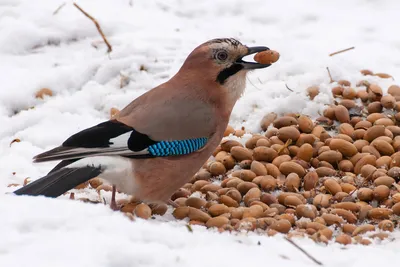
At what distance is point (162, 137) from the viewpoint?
148 inches

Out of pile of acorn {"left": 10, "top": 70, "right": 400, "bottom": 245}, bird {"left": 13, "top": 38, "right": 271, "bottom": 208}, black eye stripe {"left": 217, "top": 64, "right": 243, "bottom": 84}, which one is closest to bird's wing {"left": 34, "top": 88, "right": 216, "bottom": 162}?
bird {"left": 13, "top": 38, "right": 271, "bottom": 208}

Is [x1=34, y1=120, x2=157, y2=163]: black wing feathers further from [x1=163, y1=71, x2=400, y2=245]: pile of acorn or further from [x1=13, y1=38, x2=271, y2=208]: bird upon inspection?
[x1=163, y1=71, x2=400, y2=245]: pile of acorn

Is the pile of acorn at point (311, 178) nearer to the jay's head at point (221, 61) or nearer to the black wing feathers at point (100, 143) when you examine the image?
the black wing feathers at point (100, 143)

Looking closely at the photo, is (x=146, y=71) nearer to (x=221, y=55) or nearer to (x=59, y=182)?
(x=221, y=55)

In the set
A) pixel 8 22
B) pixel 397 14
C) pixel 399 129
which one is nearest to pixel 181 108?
pixel 399 129

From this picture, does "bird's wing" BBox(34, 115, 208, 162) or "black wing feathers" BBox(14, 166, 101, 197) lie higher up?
"bird's wing" BBox(34, 115, 208, 162)

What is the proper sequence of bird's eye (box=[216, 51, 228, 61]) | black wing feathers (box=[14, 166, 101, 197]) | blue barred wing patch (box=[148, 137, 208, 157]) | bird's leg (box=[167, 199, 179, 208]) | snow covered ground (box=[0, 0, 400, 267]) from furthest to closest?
1. bird's eye (box=[216, 51, 228, 61])
2. bird's leg (box=[167, 199, 179, 208])
3. blue barred wing patch (box=[148, 137, 208, 157])
4. black wing feathers (box=[14, 166, 101, 197])
5. snow covered ground (box=[0, 0, 400, 267])

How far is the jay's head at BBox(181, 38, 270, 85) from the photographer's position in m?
4.01

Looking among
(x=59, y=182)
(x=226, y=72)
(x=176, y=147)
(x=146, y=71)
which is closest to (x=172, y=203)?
(x=176, y=147)

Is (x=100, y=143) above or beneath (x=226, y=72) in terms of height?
beneath

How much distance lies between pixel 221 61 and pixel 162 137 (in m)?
0.55

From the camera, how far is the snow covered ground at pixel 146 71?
281cm

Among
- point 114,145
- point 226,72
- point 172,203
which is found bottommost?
point 172,203

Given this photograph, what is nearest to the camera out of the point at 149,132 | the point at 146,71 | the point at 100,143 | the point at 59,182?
the point at 59,182
